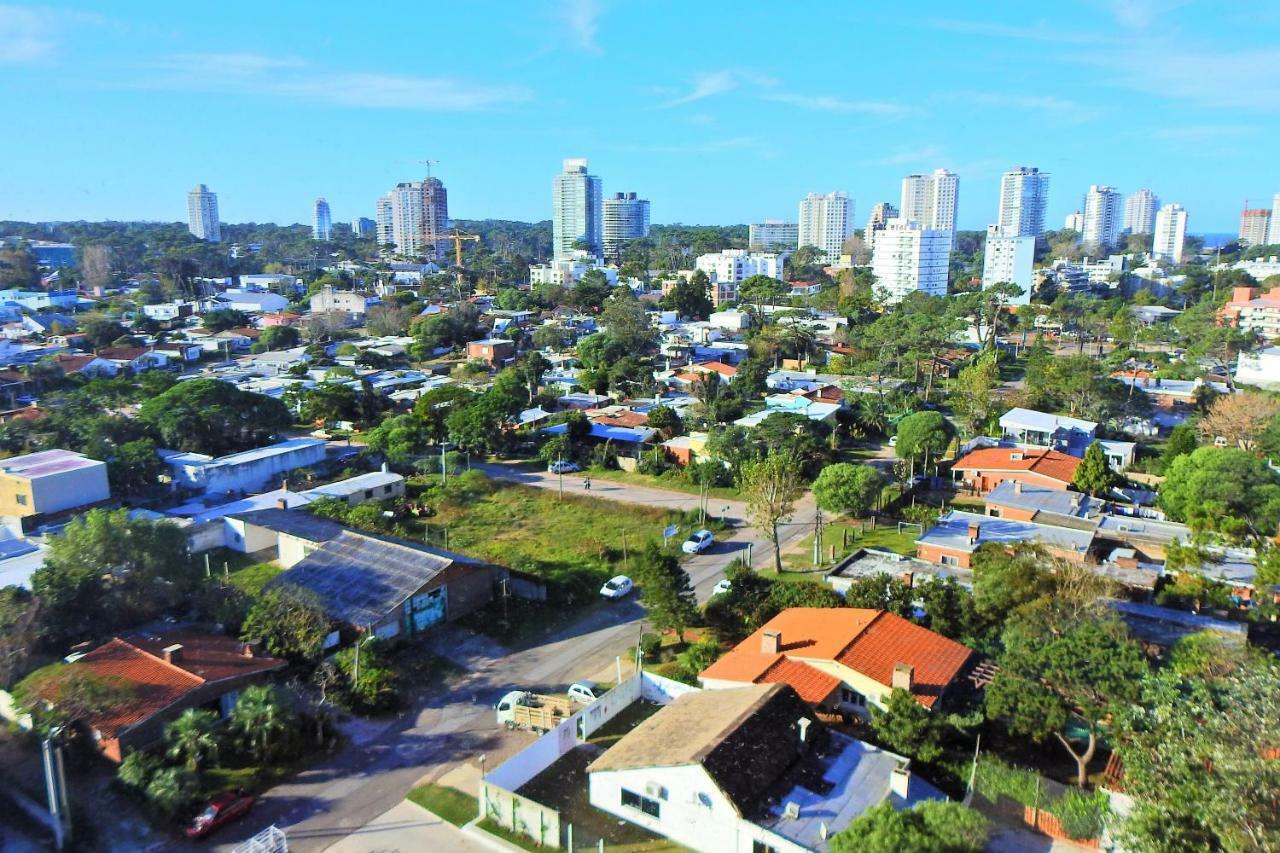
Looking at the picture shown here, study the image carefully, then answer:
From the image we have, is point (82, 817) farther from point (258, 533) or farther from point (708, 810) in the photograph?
point (258, 533)

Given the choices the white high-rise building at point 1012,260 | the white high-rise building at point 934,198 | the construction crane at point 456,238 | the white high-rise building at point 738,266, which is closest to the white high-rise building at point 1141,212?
the white high-rise building at point 934,198

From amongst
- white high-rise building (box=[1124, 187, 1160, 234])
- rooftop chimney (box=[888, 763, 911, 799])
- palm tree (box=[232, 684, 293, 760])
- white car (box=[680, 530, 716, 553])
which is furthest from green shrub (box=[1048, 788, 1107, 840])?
white high-rise building (box=[1124, 187, 1160, 234])

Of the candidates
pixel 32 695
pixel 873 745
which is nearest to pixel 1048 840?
pixel 873 745

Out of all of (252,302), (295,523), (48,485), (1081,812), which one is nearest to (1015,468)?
(1081,812)

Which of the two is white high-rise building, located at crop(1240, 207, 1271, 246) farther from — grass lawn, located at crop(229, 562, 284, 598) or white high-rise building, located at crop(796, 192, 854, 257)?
grass lawn, located at crop(229, 562, 284, 598)

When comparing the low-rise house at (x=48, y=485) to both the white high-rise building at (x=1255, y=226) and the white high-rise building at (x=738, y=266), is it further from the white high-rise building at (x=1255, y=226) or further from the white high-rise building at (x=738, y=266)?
the white high-rise building at (x=1255, y=226)
